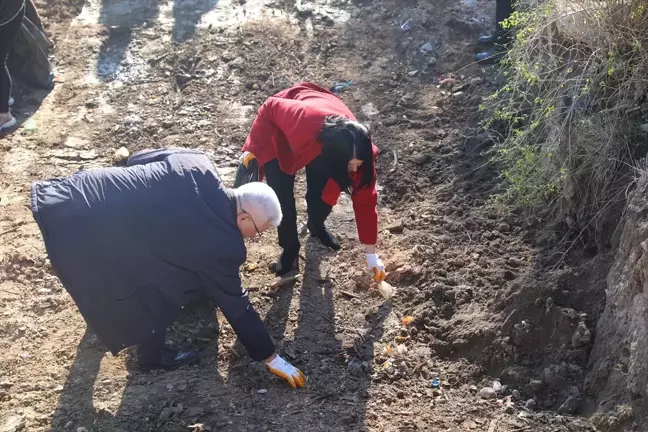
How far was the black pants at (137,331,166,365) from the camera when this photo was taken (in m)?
3.67

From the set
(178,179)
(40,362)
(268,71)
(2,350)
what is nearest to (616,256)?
(178,179)

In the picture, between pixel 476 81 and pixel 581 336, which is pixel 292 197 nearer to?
pixel 581 336

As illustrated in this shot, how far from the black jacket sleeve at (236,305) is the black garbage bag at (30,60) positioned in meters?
4.20

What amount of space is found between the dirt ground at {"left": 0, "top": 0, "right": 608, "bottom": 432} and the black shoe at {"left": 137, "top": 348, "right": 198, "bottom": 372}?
0.06 metres

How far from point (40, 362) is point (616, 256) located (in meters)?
3.26

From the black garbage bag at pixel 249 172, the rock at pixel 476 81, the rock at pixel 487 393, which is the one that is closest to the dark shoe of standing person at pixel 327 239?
the black garbage bag at pixel 249 172

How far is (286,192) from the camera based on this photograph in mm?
4109

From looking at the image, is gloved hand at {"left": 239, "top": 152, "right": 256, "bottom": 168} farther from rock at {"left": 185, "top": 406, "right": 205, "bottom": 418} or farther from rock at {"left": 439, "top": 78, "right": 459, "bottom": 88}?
rock at {"left": 439, "top": 78, "right": 459, "bottom": 88}

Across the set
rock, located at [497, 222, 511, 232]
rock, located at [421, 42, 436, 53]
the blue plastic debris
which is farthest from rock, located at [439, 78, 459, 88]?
rock, located at [497, 222, 511, 232]

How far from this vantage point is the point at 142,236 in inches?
129

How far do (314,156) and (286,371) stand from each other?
3.84 ft

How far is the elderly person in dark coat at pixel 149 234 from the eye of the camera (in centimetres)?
322

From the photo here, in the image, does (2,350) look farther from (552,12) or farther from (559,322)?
(552,12)

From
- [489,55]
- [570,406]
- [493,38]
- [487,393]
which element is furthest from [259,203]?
[493,38]
